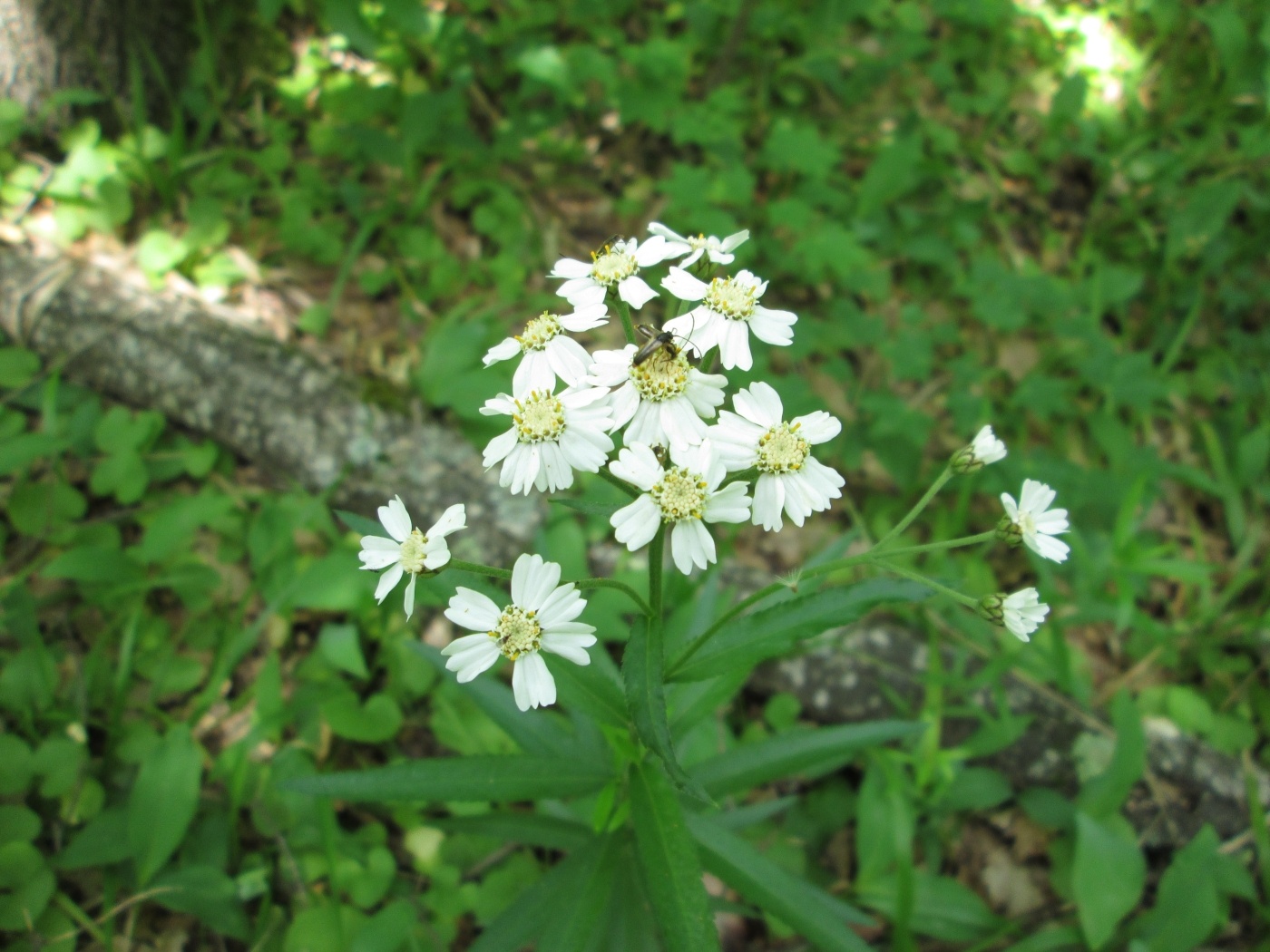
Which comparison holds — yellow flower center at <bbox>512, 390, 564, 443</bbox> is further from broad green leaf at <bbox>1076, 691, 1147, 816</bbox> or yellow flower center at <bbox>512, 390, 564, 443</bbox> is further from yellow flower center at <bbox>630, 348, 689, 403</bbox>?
broad green leaf at <bbox>1076, 691, 1147, 816</bbox>

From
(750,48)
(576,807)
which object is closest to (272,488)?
(576,807)

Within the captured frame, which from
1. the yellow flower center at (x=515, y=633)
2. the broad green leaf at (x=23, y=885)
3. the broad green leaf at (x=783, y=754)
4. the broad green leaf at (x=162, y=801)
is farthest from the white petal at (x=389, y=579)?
the broad green leaf at (x=23, y=885)

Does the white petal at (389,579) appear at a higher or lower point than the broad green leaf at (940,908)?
higher

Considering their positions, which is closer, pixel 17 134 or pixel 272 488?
pixel 272 488

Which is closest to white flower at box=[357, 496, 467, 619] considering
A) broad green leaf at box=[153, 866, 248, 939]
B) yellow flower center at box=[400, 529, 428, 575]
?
yellow flower center at box=[400, 529, 428, 575]

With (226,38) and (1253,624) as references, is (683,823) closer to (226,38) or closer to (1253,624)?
(1253,624)

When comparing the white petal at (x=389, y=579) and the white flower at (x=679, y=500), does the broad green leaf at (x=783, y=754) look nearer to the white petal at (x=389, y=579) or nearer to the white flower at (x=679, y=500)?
the white flower at (x=679, y=500)
